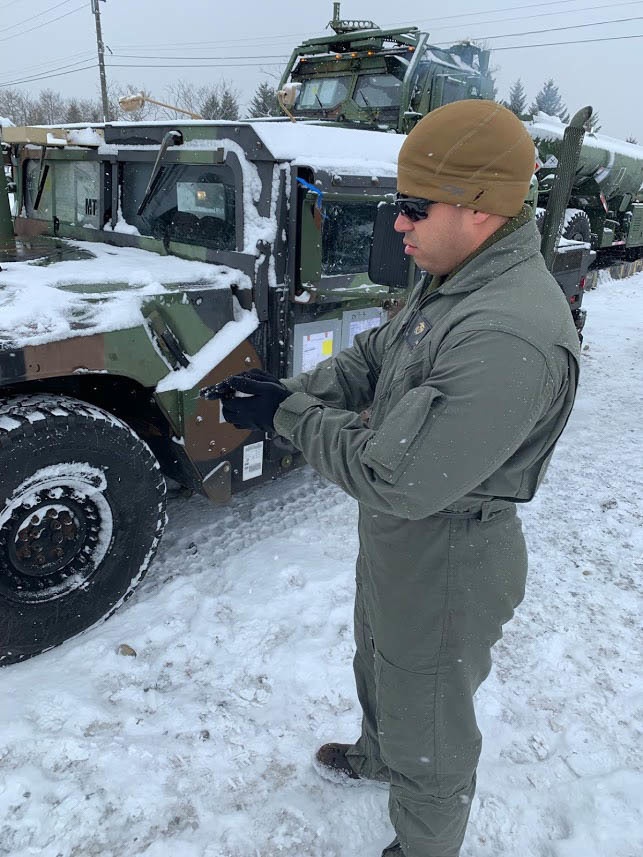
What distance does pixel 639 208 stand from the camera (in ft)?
38.7

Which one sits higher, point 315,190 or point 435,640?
point 315,190

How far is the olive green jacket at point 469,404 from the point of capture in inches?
44.1

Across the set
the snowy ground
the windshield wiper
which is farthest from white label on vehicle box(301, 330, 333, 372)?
the windshield wiper

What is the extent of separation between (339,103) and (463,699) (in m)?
5.70

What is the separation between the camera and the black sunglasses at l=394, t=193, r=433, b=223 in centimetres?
128

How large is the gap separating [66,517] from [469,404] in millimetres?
1777

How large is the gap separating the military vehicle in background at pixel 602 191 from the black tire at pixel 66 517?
260 inches

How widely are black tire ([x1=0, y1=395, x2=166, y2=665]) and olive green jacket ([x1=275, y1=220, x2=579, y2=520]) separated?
1.20 m

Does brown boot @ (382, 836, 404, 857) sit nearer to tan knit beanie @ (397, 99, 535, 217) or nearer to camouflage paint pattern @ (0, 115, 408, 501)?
camouflage paint pattern @ (0, 115, 408, 501)

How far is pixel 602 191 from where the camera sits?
10.2 metres

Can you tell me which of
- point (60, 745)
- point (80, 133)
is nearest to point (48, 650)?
point (60, 745)

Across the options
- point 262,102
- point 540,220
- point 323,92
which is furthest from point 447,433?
point 262,102

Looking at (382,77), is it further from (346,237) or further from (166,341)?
(166,341)

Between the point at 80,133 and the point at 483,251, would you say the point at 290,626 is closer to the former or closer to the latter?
the point at 483,251
